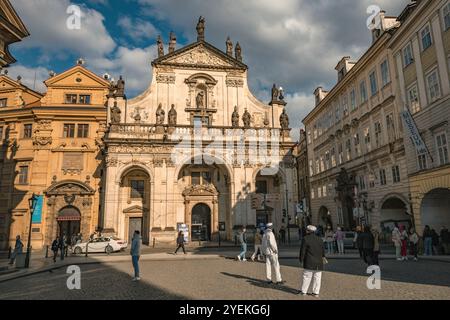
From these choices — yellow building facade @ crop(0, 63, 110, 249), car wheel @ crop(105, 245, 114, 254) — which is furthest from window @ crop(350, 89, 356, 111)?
yellow building facade @ crop(0, 63, 110, 249)

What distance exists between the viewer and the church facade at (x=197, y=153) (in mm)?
31750

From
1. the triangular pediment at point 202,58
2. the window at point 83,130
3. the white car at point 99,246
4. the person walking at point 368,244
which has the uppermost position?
the triangular pediment at point 202,58

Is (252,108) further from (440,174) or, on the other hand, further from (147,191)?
(440,174)

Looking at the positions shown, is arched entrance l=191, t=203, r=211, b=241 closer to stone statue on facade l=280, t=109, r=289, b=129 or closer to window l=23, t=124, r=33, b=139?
Result: stone statue on facade l=280, t=109, r=289, b=129

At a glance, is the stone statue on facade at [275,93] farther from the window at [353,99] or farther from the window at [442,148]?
the window at [442,148]

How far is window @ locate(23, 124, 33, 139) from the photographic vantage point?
34.4 meters

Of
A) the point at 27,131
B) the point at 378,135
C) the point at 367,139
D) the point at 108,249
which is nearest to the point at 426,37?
the point at 378,135

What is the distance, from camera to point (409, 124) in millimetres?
20922

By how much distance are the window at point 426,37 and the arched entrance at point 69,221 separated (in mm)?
32854

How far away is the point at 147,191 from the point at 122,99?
1012cm

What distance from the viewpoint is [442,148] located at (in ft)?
64.2

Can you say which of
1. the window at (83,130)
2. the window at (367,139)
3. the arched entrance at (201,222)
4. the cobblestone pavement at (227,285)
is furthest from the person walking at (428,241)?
the window at (83,130)

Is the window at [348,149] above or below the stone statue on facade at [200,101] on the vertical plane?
below

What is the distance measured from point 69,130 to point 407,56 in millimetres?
32052
